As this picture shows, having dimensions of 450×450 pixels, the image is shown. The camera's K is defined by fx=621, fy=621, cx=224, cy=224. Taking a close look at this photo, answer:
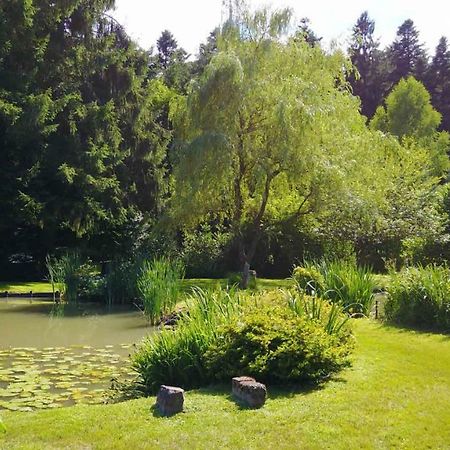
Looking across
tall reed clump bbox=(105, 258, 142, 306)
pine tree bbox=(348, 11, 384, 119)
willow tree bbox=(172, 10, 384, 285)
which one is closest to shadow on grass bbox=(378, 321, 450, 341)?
willow tree bbox=(172, 10, 384, 285)

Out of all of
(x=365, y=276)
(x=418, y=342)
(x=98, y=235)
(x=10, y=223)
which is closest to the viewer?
(x=418, y=342)

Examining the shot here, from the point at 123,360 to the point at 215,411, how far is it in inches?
173

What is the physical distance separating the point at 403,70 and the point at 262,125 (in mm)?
38496

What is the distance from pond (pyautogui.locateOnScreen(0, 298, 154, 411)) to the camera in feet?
24.7

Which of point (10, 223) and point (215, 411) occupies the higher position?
point (10, 223)

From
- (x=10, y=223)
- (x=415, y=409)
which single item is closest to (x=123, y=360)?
(x=415, y=409)

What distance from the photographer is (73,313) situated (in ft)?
48.7

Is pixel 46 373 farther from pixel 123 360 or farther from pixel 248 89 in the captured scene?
pixel 248 89

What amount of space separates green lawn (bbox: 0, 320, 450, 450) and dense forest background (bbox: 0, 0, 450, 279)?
1191 cm

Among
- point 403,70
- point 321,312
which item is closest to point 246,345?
point 321,312

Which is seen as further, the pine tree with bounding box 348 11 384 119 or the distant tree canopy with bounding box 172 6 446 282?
the pine tree with bounding box 348 11 384 119

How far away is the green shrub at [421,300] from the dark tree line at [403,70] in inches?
1619

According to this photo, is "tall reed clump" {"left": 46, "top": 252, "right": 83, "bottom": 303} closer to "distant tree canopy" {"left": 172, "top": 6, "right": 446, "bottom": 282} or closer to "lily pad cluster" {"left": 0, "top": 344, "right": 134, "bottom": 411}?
"distant tree canopy" {"left": 172, "top": 6, "right": 446, "bottom": 282}

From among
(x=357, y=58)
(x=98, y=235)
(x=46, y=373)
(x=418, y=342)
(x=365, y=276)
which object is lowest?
(x=46, y=373)
